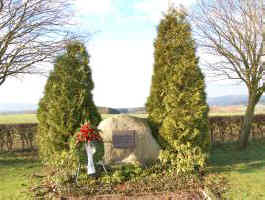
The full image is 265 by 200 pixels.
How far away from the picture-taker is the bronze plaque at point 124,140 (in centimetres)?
903

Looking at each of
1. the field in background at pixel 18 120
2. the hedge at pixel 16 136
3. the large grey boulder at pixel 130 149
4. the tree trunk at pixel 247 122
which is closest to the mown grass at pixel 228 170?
the tree trunk at pixel 247 122

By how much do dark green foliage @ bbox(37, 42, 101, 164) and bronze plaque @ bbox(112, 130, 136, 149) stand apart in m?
1.27

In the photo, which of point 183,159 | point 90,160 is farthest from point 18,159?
point 183,159

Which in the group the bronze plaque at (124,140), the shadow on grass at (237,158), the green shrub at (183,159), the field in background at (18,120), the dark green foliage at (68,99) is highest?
the dark green foliage at (68,99)

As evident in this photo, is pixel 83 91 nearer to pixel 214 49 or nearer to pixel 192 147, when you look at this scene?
pixel 192 147

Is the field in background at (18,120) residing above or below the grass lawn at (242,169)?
above

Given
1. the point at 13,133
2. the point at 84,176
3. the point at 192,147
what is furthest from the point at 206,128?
the point at 13,133

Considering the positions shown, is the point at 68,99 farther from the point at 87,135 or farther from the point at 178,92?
the point at 178,92

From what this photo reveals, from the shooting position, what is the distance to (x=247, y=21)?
1365cm

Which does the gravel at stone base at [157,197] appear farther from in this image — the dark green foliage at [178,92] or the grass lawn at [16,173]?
the dark green foliage at [178,92]

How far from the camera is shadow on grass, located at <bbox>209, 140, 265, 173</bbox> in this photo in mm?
9789

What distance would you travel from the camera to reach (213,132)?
1561 centimetres

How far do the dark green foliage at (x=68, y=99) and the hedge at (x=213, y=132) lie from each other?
4781mm

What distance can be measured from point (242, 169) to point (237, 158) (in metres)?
2.35
